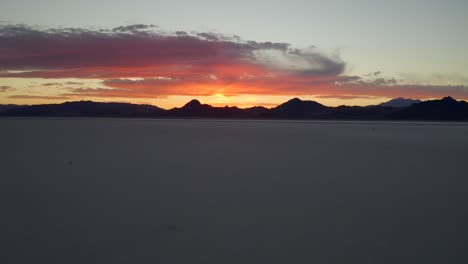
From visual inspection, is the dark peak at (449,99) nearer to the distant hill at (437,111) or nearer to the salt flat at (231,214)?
the distant hill at (437,111)

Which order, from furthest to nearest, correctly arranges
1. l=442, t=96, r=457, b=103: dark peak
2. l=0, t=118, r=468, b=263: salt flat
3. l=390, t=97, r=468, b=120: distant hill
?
l=442, t=96, r=457, b=103: dark peak, l=390, t=97, r=468, b=120: distant hill, l=0, t=118, r=468, b=263: salt flat

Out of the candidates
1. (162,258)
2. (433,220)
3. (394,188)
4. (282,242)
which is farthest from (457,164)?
(162,258)

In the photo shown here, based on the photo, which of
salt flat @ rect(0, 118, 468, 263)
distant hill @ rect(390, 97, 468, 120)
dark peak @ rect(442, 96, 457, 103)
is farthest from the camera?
dark peak @ rect(442, 96, 457, 103)

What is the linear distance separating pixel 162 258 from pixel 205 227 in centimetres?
127

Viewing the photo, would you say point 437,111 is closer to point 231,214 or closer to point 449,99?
point 449,99

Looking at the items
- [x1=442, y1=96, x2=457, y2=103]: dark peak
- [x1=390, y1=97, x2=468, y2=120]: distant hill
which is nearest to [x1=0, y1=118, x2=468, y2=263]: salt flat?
[x1=390, y1=97, x2=468, y2=120]: distant hill

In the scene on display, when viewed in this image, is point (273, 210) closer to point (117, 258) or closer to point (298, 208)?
point (298, 208)

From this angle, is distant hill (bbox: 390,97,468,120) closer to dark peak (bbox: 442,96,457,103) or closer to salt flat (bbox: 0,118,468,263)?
dark peak (bbox: 442,96,457,103)

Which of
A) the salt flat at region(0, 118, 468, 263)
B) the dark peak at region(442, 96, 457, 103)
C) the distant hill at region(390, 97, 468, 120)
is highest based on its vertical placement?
the dark peak at region(442, 96, 457, 103)

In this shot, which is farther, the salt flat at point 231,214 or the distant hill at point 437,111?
the distant hill at point 437,111

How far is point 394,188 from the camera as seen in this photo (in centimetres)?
926

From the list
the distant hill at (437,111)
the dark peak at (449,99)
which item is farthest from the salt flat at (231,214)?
the dark peak at (449,99)

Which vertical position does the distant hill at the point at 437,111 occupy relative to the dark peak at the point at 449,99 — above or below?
below

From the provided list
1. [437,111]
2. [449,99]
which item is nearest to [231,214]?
[437,111]
